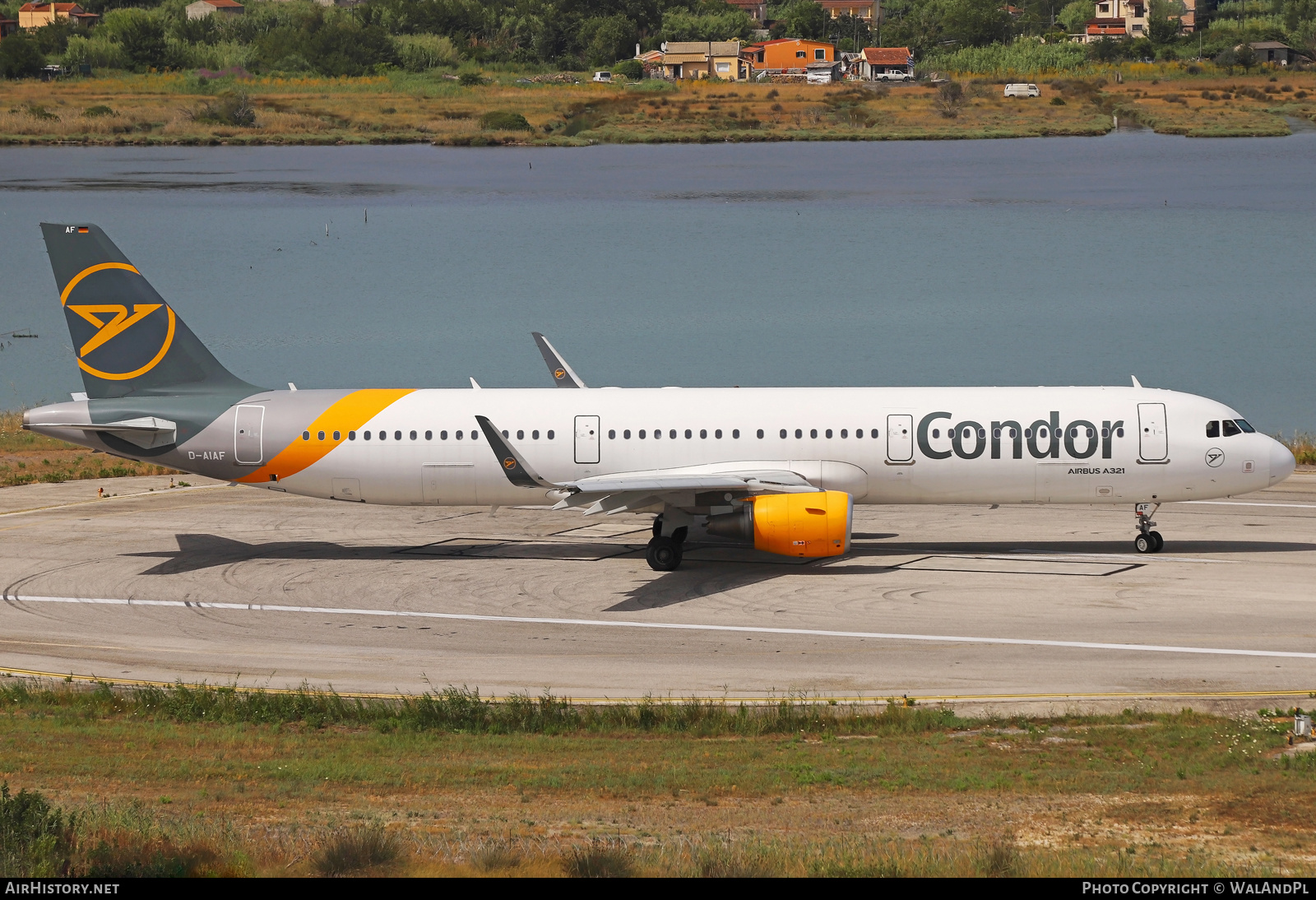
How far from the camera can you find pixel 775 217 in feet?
422

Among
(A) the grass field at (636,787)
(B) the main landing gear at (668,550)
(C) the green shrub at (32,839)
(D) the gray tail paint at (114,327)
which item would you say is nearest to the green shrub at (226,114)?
(D) the gray tail paint at (114,327)

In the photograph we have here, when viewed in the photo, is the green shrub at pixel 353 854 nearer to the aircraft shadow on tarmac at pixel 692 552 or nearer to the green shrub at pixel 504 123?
the aircraft shadow on tarmac at pixel 692 552

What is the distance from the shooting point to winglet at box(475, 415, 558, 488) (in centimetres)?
3894

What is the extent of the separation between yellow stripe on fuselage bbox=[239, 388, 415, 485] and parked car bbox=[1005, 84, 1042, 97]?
527ft

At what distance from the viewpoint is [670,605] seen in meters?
36.6

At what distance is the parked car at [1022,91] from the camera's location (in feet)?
616

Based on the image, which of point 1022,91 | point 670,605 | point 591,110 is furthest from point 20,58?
point 670,605

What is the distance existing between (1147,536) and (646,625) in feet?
50.5

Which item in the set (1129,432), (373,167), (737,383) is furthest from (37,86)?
(1129,432)

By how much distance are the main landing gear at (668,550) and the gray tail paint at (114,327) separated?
12.6 meters

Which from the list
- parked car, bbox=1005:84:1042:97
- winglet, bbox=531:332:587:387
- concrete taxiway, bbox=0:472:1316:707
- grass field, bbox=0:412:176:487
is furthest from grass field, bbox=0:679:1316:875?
parked car, bbox=1005:84:1042:97

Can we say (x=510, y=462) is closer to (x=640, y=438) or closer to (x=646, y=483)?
(x=640, y=438)

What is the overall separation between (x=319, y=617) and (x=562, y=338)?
2094 inches

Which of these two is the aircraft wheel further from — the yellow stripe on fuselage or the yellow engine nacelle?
the yellow stripe on fuselage
